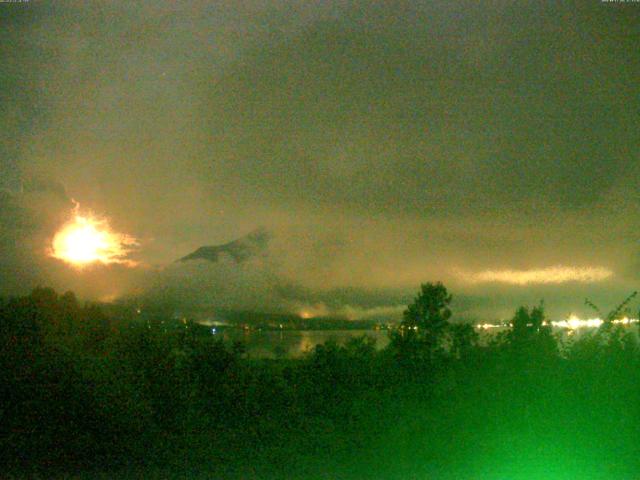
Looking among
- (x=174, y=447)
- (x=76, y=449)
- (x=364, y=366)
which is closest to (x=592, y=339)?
(x=364, y=366)

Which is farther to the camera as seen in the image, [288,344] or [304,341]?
[288,344]

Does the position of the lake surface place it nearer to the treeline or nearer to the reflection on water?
the reflection on water

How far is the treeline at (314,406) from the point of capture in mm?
8938

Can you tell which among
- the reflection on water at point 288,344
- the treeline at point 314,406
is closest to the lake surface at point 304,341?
the reflection on water at point 288,344

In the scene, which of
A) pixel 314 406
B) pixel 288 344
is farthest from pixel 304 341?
pixel 314 406

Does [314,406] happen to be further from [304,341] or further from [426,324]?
[426,324]

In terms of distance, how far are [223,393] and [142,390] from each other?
4.45 ft

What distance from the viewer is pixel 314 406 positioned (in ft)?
36.2

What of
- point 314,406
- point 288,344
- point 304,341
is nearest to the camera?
point 314,406

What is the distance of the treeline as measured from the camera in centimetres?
894

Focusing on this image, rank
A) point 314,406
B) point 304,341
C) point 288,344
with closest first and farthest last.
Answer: point 314,406
point 304,341
point 288,344

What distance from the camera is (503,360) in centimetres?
1233

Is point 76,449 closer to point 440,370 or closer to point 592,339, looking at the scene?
point 440,370

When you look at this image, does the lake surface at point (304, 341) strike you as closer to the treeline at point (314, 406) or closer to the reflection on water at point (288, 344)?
the reflection on water at point (288, 344)
